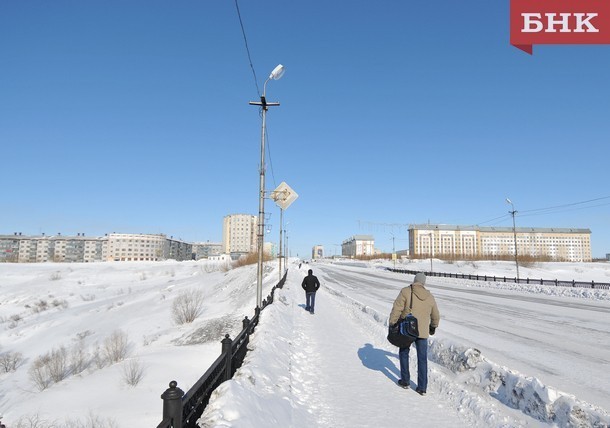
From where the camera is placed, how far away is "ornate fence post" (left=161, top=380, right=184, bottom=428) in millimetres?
3113

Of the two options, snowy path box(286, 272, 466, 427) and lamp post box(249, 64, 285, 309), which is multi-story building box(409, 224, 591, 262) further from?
snowy path box(286, 272, 466, 427)

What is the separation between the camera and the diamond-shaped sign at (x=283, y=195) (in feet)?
42.1

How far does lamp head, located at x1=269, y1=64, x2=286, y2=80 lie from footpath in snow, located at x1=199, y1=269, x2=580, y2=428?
7957 mm

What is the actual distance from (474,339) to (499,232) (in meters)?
198

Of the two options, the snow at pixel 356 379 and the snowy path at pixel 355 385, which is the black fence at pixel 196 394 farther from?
the snowy path at pixel 355 385

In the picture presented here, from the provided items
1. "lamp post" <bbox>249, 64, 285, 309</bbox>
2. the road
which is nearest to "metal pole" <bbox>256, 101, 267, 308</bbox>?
"lamp post" <bbox>249, 64, 285, 309</bbox>

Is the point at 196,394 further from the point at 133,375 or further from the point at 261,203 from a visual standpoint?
the point at 261,203

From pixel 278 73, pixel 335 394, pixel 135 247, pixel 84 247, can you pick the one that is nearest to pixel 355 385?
pixel 335 394

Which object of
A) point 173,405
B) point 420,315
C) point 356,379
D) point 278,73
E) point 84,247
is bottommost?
point 356,379

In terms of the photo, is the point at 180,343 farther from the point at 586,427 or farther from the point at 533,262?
the point at 533,262

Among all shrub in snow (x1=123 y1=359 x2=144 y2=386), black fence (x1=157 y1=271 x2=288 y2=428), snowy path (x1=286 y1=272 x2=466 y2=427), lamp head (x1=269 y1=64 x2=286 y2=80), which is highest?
lamp head (x1=269 y1=64 x2=286 y2=80)

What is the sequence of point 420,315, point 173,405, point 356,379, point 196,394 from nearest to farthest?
point 173,405, point 196,394, point 420,315, point 356,379

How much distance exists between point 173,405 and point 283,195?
997cm

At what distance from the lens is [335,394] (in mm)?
6066
